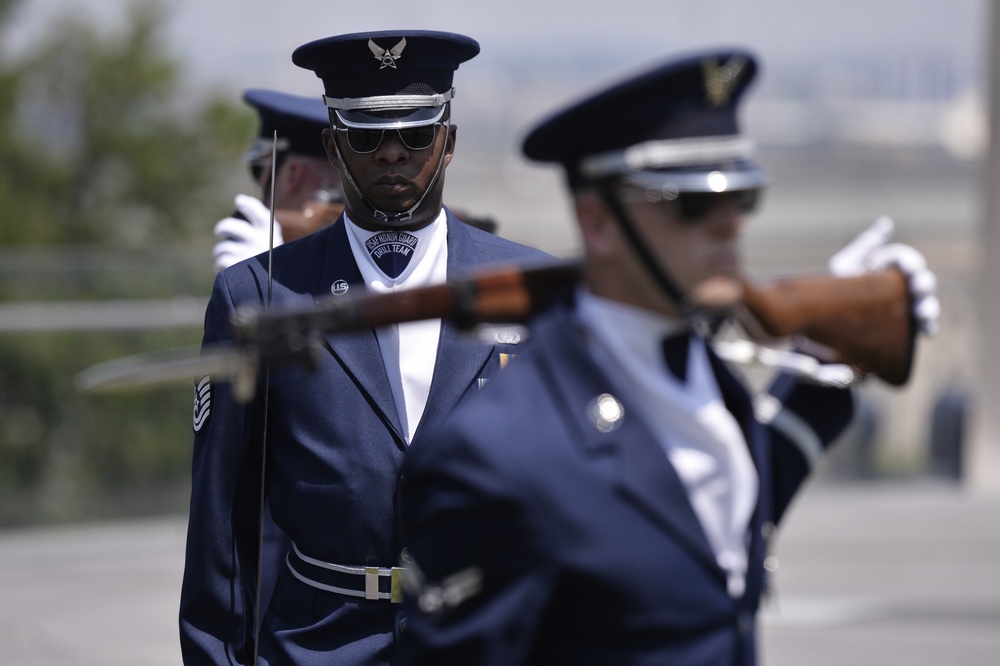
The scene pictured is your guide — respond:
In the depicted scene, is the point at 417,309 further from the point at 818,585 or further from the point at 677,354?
the point at 818,585

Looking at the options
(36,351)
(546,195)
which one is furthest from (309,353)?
(546,195)

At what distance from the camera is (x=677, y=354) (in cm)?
216

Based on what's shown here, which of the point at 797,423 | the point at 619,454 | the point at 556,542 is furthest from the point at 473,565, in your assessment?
the point at 797,423

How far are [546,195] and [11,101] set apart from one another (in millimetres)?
32218

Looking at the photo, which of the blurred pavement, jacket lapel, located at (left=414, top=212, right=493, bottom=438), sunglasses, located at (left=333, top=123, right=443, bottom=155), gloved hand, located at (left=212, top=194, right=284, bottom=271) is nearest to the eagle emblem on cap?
sunglasses, located at (left=333, top=123, right=443, bottom=155)

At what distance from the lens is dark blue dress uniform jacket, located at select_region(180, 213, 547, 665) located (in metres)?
3.04

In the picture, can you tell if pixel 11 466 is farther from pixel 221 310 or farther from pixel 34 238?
pixel 221 310

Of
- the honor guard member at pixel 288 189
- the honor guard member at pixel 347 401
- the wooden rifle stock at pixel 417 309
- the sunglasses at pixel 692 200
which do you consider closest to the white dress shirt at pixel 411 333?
the honor guard member at pixel 347 401

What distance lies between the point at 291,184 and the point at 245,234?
0.30m

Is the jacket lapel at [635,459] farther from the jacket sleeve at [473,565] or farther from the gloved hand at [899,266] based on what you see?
the gloved hand at [899,266]

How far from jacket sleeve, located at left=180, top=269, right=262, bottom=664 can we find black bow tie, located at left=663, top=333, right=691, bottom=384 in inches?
45.9

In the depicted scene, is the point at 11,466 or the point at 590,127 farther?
the point at 11,466

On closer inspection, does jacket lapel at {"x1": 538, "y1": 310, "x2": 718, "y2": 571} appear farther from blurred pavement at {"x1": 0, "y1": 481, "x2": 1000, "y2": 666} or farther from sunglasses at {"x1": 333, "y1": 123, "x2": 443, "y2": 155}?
blurred pavement at {"x1": 0, "y1": 481, "x2": 1000, "y2": 666}

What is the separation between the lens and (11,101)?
465 inches
